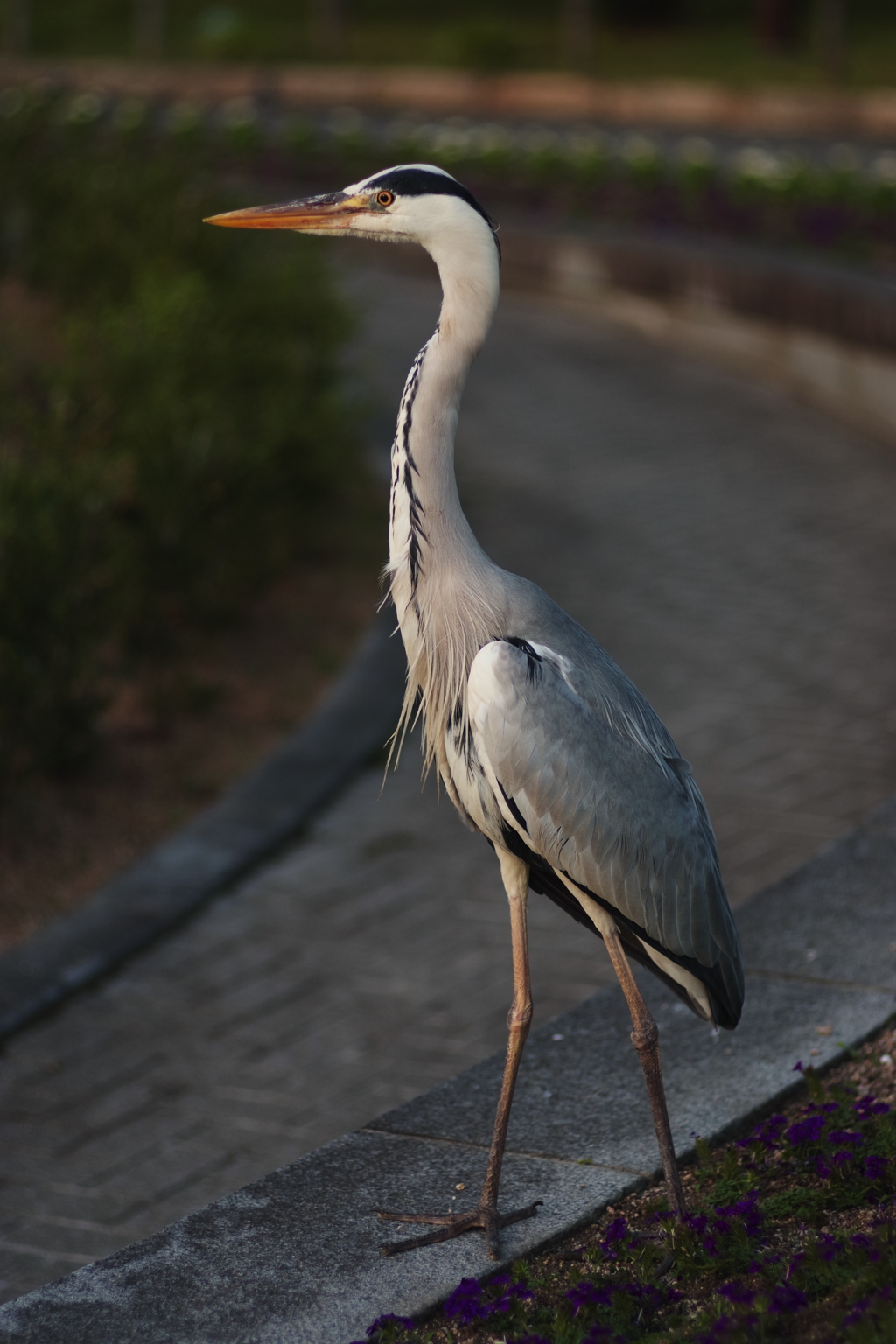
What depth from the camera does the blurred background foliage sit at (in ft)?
103

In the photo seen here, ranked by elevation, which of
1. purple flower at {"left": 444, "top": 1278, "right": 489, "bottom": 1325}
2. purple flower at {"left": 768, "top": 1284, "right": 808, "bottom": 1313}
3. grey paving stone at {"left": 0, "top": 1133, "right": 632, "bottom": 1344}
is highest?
purple flower at {"left": 768, "top": 1284, "right": 808, "bottom": 1313}

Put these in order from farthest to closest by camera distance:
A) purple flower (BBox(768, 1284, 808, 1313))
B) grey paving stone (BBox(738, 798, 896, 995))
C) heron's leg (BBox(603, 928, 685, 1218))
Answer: grey paving stone (BBox(738, 798, 896, 995)) → heron's leg (BBox(603, 928, 685, 1218)) → purple flower (BBox(768, 1284, 808, 1313))

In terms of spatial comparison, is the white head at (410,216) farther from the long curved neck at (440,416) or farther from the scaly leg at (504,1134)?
the scaly leg at (504,1134)

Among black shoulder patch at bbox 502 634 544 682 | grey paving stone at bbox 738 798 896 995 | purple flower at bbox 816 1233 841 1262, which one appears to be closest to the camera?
purple flower at bbox 816 1233 841 1262

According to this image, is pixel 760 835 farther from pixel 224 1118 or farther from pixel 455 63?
pixel 455 63

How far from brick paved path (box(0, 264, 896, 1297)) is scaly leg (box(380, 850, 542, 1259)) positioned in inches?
43.9

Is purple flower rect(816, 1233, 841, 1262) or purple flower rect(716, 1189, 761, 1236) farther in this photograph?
purple flower rect(716, 1189, 761, 1236)

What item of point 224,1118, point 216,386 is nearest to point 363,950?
point 224,1118

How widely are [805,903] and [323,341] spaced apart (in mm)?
6056

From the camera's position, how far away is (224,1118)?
14.7 ft

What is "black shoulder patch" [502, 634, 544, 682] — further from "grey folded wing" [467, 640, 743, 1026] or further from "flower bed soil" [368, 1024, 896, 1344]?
"flower bed soil" [368, 1024, 896, 1344]

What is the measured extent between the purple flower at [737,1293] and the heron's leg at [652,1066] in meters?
0.29

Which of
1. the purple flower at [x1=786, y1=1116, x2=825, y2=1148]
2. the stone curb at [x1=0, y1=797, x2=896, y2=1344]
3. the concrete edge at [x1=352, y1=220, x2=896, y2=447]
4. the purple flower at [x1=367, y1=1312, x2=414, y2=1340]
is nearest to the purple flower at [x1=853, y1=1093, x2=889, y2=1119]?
the purple flower at [x1=786, y1=1116, x2=825, y2=1148]

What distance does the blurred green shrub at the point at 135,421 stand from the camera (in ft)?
19.7
